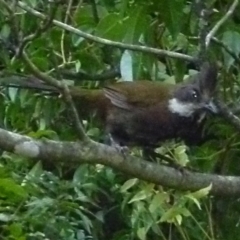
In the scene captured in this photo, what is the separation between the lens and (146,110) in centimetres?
283

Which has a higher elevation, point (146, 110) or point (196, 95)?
point (196, 95)

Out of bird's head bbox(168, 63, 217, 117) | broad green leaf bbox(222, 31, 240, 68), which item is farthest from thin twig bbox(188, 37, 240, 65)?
bird's head bbox(168, 63, 217, 117)

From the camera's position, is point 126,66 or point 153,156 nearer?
point 126,66

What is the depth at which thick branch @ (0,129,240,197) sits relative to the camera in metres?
2.00

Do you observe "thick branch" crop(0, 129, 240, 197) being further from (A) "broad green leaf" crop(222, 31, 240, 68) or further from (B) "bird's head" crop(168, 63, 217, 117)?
(A) "broad green leaf" crop(222, 31, 240, 68)

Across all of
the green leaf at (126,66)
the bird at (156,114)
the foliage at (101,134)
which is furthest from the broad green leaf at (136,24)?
the bird at (156,114)

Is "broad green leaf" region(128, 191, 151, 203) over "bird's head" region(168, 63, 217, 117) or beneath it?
beneath

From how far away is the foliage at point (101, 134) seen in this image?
7.40 feet

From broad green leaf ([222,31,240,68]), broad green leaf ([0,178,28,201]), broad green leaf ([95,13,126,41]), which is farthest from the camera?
broad green leaf ([95,13,126,41])

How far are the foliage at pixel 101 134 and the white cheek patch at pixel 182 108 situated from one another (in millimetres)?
94

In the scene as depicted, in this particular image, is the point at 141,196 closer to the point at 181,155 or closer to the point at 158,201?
the point at 158,201

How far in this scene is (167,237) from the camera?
2.90 m

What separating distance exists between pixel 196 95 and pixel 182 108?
4.1 inches

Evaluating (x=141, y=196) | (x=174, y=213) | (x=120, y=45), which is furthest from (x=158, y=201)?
(x=120, y=45)
